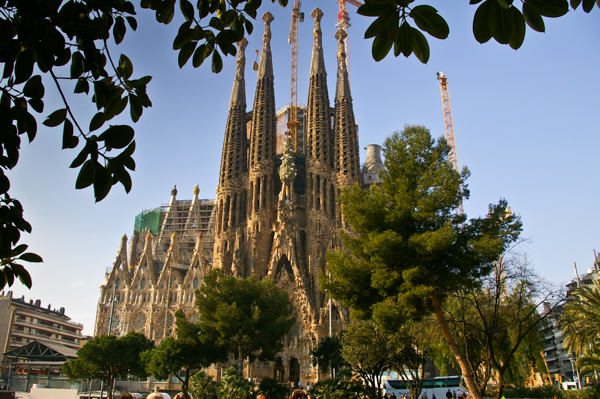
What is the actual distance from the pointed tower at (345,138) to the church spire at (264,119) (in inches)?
251

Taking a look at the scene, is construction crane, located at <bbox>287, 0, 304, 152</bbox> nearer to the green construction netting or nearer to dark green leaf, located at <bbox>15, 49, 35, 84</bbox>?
the green construction netting

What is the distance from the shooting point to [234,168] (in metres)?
48.0

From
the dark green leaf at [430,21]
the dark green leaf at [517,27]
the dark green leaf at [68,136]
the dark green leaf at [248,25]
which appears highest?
the dark green leaf at [248,25]

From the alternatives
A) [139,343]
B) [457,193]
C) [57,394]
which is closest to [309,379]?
[139,343]

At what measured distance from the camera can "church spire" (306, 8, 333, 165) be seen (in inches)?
1865

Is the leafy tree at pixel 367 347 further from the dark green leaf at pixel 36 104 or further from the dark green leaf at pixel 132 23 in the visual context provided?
the dark green leaf at pixel 36 104

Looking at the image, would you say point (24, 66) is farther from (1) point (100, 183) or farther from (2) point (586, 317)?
(2) point (586, 317)

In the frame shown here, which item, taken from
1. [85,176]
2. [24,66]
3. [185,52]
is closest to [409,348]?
[185,52]

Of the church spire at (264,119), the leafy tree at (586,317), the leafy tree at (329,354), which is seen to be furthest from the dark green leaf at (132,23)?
the church spire at (264,119)

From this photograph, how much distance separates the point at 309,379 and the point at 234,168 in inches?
805

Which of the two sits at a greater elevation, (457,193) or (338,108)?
(338,108)

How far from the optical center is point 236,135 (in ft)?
162

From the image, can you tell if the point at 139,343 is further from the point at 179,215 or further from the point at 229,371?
the point at 179,215

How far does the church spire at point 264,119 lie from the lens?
47750 millimetres
